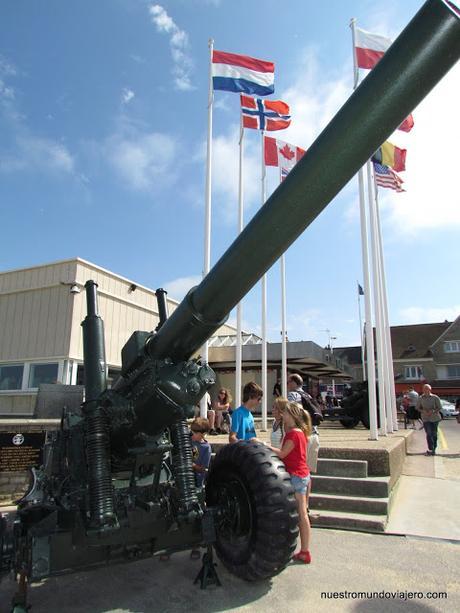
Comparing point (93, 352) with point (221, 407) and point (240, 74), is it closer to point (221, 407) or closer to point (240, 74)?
point (221, 407)

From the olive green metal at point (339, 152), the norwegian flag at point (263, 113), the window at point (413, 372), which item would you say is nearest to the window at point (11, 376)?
the norwegian flag at point (263, 113)

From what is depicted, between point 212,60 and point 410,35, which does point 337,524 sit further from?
point 212,60

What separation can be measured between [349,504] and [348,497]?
0.14m

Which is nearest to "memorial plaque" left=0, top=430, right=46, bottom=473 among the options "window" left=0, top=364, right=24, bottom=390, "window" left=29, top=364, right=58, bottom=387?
"window" left=29, top=364, right=58, bottom=387

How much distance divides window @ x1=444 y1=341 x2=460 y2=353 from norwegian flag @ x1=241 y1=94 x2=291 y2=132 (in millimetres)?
41023

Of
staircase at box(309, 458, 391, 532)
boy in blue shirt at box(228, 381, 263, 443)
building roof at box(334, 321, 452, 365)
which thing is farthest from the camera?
building roof at box(334, 321, 452, 365)

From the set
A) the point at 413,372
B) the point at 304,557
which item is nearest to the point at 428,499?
the point at 304,557

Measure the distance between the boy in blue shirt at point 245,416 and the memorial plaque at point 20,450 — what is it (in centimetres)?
306

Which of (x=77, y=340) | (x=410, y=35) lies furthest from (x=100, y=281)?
(x=410, y=35)

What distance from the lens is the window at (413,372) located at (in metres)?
45.9

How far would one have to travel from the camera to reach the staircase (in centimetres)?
512

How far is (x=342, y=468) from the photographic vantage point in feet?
19.8

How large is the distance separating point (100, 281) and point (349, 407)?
8.75 meters

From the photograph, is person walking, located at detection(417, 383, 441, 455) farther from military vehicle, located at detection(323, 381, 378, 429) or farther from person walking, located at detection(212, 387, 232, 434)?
person walking, located at detection(212, 387, 232, 434)
